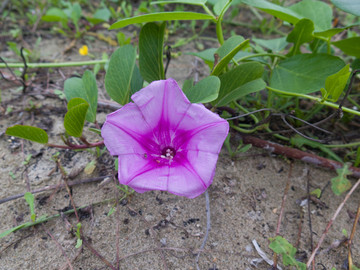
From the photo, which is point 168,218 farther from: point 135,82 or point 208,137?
point 135,82

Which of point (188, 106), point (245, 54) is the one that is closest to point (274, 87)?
point (245, 54)

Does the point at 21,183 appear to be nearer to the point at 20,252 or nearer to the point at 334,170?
the point at 20,252

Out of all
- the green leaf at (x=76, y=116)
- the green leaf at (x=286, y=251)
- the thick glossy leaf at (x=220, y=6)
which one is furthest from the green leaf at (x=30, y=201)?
the thick glossy leaf at (x=220, y=6)

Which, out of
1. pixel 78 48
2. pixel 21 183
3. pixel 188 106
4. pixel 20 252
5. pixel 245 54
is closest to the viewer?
pixel 188 106

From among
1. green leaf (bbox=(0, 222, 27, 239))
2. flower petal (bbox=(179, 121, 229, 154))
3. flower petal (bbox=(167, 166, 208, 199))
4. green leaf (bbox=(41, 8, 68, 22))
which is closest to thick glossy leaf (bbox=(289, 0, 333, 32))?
flower petal (bbox=(179, 121, 229, 154))

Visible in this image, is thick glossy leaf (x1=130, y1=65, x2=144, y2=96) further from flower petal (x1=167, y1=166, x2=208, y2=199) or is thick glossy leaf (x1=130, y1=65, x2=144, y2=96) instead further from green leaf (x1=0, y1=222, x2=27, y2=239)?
green leaf (x1=0, y1=222, x2=27, y2=239)

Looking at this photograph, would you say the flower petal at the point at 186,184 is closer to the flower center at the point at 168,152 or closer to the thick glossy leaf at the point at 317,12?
the flower center at the point at 168,152
